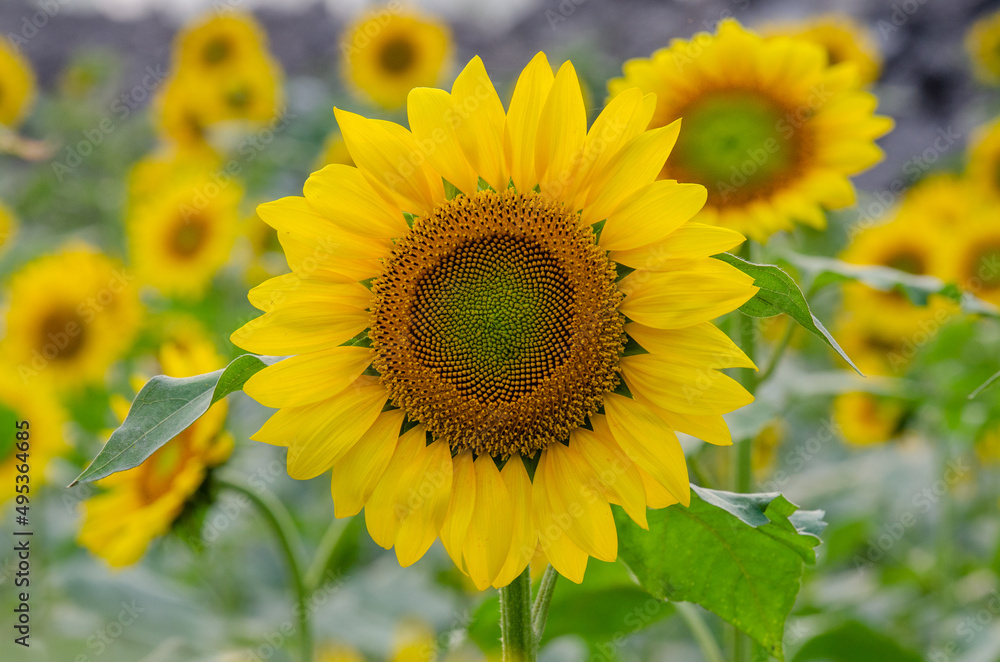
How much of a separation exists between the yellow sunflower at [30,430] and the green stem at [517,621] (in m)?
1.75

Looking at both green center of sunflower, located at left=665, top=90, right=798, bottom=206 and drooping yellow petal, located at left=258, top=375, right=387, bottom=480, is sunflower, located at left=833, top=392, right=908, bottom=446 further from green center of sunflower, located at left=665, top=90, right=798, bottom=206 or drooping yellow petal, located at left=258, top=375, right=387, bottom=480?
drooping yellow petal, located at left=258, top=375, right=387, bottom=480

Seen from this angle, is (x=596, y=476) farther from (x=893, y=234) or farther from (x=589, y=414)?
(x=893, y=234)

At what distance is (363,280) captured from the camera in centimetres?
104

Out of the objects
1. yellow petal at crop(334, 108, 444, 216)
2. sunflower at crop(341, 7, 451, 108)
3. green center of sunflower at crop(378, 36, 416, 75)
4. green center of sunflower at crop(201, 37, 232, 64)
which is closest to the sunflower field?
yellow petal at crop(334, 108, 444, 216)

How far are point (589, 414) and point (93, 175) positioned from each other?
6.45 metres

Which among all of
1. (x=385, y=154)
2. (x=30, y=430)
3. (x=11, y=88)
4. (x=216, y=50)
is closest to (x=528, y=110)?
(x=385, y=154)

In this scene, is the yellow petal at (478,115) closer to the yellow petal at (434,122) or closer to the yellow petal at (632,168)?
the yellow petal at (434,122)

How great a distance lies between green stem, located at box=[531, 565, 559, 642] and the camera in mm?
1003

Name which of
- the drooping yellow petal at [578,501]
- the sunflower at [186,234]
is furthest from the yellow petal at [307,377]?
the sunflower at [186,234]

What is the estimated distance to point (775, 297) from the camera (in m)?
0.94

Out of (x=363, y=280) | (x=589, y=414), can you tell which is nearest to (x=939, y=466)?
(x=589, y=414)

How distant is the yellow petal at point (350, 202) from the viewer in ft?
3.16

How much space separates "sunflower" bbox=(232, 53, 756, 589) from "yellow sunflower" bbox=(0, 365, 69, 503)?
164 cm

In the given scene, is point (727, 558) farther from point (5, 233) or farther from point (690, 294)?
point (5, 233)
